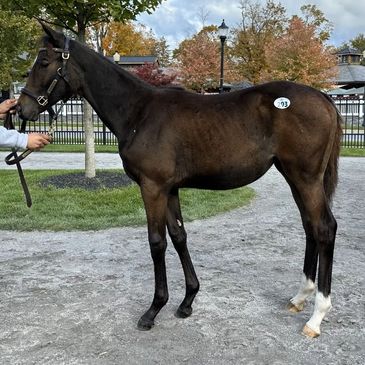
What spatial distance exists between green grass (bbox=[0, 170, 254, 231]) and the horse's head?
321cm

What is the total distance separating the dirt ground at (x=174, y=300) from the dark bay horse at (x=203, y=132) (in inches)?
9.9

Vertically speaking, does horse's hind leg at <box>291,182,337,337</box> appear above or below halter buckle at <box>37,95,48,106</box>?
below

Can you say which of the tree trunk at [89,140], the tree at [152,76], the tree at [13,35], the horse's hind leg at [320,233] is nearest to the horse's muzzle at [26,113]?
the horse's hind leg at [320,233]

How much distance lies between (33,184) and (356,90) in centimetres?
3976

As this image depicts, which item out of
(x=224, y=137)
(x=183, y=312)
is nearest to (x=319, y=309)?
(x=183, y=312)

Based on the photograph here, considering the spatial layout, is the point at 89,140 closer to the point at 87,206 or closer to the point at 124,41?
the point at 87,206

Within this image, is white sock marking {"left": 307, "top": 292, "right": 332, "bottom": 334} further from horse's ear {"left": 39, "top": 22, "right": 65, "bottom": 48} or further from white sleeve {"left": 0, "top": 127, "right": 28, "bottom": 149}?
horse's ear {"left": 39, "top": 22, "right": 65, "bottom": 48}

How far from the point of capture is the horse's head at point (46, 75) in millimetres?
3215

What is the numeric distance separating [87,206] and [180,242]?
13.3 feet

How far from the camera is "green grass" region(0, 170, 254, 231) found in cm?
638

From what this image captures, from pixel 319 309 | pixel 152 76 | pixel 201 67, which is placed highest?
pixel 201 67

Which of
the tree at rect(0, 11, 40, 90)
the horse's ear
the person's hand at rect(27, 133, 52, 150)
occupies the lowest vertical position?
the person's hand at rect(27, 133, 52, 150)

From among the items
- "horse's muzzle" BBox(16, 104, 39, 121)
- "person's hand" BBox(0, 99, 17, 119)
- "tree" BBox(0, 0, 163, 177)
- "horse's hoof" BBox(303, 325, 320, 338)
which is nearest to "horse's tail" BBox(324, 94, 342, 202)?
"horse's hoof" BBox(303, 325, 320, 338)

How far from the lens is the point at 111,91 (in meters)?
3.38
